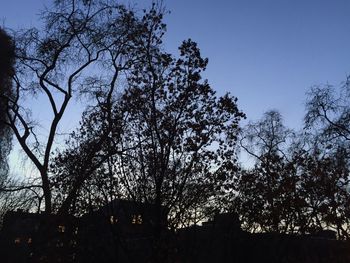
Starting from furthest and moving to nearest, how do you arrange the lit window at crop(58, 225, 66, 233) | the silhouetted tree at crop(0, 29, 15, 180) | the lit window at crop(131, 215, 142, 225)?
the silhouetted tree at crop(0, 29, 15, 180) < the lit window at crop(58, 225, 66, 233) < the lit window at crop(131, 215, 142, 225)

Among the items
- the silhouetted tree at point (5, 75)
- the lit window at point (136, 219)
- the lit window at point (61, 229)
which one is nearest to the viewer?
the lit window at point (136, 219)

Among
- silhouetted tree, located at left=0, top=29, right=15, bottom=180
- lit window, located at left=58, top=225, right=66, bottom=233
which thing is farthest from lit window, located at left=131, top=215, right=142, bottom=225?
silhouetted tree, located at left=0, top=29, right=15, bottom=180

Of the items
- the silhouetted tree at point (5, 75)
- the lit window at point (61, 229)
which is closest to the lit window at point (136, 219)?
the lit window at point (61, 229)

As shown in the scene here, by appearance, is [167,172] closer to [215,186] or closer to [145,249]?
[215,186]

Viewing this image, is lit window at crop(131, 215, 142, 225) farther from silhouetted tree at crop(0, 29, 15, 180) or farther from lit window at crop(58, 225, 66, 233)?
silhouetted tree at crop(0, 29, 15, 180)

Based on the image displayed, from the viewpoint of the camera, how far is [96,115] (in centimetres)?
1609

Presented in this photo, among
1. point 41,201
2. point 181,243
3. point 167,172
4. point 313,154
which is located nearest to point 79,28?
point 41,201

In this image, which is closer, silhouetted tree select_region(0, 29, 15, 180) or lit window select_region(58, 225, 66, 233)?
lit window select_region(58, 225, 66, 233)

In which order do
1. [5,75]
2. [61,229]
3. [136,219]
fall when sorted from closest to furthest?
[136,219] < [61,229] < [5,75]

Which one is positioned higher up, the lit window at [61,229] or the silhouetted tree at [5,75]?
the silhouetted tree at [5,75]

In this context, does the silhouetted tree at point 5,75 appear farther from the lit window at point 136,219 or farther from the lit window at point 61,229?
the lit window at point 136,219

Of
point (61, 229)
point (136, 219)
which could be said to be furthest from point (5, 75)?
point (136, 219)

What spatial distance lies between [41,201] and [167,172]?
19.6 feet

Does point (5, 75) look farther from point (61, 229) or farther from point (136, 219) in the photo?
point (136, 219)
